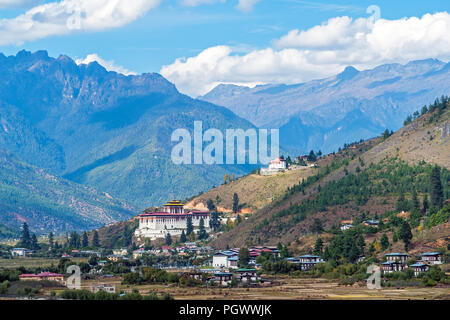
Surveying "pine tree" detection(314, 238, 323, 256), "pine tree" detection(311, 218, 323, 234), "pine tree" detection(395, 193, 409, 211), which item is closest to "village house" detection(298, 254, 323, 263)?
"pine tree" detection(314, 238, 323, 256)

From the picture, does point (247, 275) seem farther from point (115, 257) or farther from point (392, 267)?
point (115, 257)

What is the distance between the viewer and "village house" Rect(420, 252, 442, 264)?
127 m

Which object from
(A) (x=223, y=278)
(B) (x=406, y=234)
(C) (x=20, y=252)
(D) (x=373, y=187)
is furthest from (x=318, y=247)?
(C) (x=20, y=252)

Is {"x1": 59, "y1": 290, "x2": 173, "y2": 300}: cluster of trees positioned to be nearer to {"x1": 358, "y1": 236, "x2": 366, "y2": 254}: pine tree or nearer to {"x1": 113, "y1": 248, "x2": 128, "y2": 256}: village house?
{"x1": 358, "y1": 236, "x2": 366, "y2": 254}: pine tree

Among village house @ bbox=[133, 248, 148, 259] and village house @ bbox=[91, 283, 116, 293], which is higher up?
village house @ bbox=[133, 248, 148, 259]

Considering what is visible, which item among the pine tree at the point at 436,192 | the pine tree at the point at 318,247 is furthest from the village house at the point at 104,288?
the pine tree at the point at 436,192

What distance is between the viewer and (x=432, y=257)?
421 feet

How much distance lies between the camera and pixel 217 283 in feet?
405

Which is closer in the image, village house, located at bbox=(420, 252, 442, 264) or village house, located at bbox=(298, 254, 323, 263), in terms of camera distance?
village house, located at bbox=(420, 252, 442, 264)

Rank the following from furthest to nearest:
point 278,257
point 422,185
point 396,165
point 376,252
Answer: point 396,165, point 422,185, point 278,257, point 376,252
